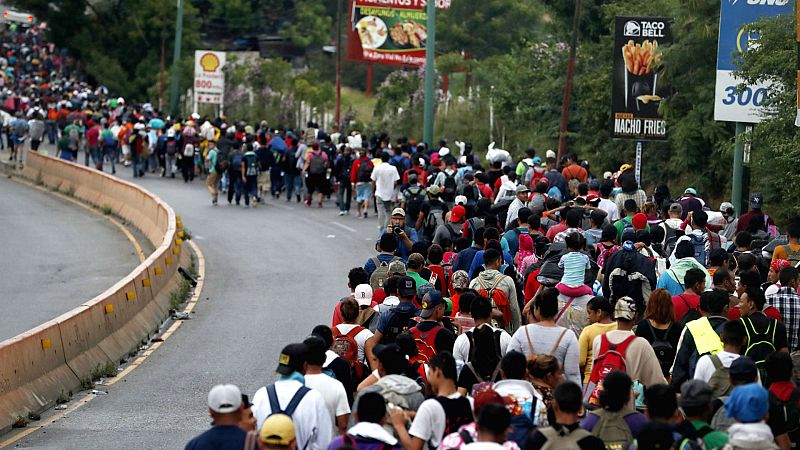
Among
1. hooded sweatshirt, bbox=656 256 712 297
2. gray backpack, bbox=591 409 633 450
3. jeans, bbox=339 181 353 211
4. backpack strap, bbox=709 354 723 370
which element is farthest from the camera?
jeans, bbox=339 181 353 211

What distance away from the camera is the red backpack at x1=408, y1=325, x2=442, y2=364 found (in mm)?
10852

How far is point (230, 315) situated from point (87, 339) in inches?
173

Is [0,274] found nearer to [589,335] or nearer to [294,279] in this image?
[294,279]

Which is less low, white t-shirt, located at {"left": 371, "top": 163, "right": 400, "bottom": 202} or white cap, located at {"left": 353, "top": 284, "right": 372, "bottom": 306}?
white t-shirt, located at {"left": 371, "top": 163, "right": 400, "bottom": 202}

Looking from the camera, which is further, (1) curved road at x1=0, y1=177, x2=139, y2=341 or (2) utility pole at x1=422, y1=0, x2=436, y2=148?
(2) utility pole at x1=422, y1=0, x2=436, y2=148

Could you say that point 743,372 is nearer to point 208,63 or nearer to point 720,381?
point 720,381

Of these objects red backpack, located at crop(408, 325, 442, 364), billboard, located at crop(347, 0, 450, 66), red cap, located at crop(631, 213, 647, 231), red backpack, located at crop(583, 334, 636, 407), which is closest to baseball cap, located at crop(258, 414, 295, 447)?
red backpack, located at crop(583, 334, 636, 407)

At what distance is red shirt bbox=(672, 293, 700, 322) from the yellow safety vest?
3.46ft

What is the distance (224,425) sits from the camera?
7.68 metres

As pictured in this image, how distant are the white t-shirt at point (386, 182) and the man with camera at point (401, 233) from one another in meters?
7.88

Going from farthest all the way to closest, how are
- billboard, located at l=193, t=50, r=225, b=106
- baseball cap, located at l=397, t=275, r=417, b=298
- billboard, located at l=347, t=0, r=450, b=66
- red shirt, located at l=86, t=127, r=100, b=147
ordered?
billboard, located at l=347, t=0, r=450, b=66, billboard, located at l=193, t=50, r=225, b=106, red shirt, located at l=86, t=127, r=100, b=147, baseball cap, located at l=397, t=275, r=417, b=298

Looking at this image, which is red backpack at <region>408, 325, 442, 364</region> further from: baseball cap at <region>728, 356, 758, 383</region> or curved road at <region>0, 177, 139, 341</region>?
Answer: curved road at <region>0, 177, 139, 341</region>

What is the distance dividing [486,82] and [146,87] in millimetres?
21930

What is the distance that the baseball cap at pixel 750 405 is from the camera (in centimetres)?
781
